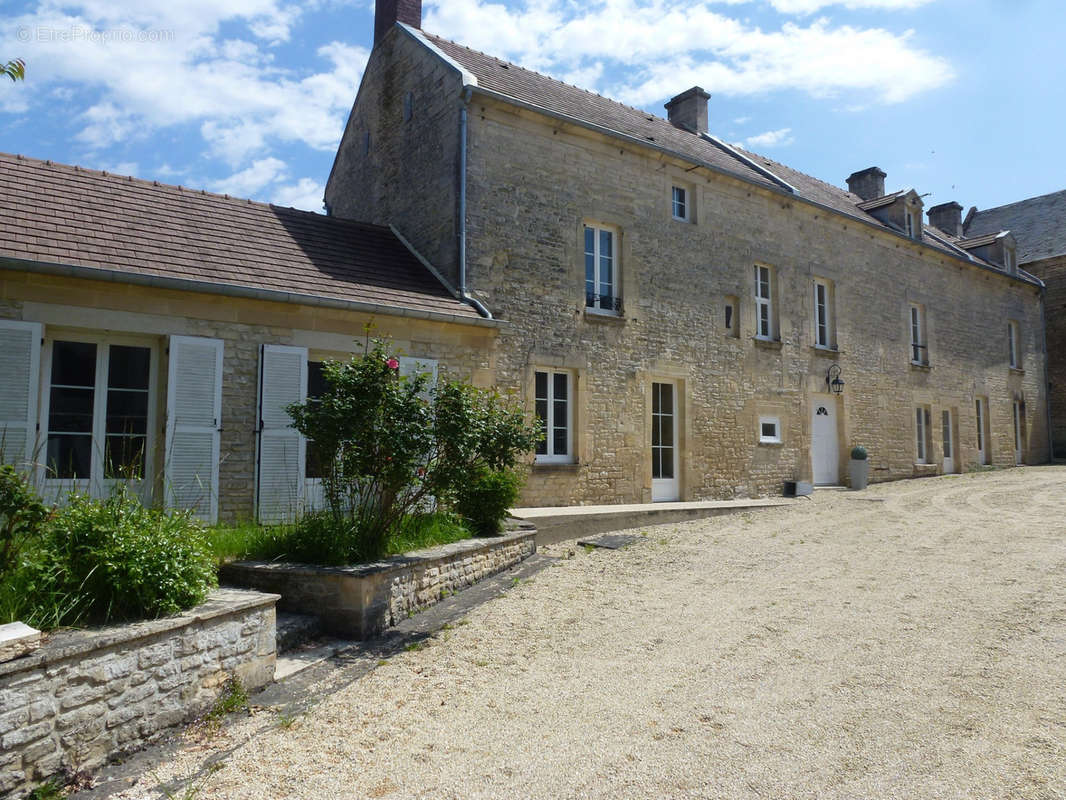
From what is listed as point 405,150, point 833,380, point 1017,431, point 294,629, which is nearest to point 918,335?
point 833,380

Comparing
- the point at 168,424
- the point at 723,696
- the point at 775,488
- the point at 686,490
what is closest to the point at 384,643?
the point at 723,696

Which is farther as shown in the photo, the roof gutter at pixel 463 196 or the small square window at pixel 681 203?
the small square window at pixel 681 203

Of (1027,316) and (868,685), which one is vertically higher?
(1027,316)

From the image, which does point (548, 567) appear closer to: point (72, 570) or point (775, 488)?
point (72, 570)

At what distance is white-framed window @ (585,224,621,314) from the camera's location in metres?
11.5

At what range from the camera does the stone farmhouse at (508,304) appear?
7.45 m

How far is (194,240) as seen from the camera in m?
8.48

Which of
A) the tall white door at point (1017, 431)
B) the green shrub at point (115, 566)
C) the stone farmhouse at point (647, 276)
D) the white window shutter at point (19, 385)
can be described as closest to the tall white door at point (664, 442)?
the stone farmhouse at point (647, 276)

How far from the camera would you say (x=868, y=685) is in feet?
13.6

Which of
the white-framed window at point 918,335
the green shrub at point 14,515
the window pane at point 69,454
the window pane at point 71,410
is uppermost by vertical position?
the white-framed window at point 918,335

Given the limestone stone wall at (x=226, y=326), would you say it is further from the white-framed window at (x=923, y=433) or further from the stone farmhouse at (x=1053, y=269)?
the stone farmhouse at (x=1053, y=269)

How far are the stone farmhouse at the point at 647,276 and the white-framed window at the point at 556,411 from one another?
33 millimetres

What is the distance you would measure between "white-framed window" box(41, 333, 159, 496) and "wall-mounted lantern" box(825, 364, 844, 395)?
39.6ft

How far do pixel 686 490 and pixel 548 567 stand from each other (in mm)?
4942
